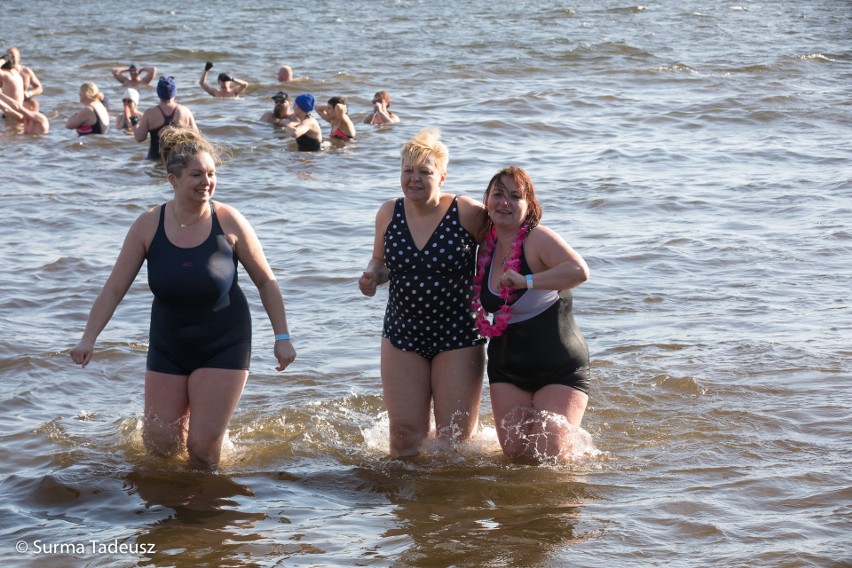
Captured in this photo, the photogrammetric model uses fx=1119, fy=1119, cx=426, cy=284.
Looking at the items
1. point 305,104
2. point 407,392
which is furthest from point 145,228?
point 305,104

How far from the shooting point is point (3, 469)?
6.23 metres

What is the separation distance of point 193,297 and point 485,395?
2.79m

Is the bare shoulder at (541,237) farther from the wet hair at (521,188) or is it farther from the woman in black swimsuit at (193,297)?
the woman in black swimsuit at (193,297)

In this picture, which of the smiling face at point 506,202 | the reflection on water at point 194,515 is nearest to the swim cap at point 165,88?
the reflection on water at point 194,515

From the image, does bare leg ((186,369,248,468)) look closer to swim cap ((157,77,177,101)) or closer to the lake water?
the lake water

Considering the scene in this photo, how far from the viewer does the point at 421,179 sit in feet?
18.6

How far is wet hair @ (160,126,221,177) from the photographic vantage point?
18.0ft

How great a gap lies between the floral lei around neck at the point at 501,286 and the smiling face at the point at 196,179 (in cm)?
141

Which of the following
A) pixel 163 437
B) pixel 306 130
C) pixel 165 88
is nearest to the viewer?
pixel 163 437

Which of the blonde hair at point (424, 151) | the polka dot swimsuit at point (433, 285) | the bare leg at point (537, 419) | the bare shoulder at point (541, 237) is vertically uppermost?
the blonde hair at point (424, 151)

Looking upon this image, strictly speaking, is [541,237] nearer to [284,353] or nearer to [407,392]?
[407,392]

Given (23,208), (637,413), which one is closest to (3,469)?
(637,413)

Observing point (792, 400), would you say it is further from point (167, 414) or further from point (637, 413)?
point (167, 414)

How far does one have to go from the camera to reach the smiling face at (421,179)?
5660 mm
